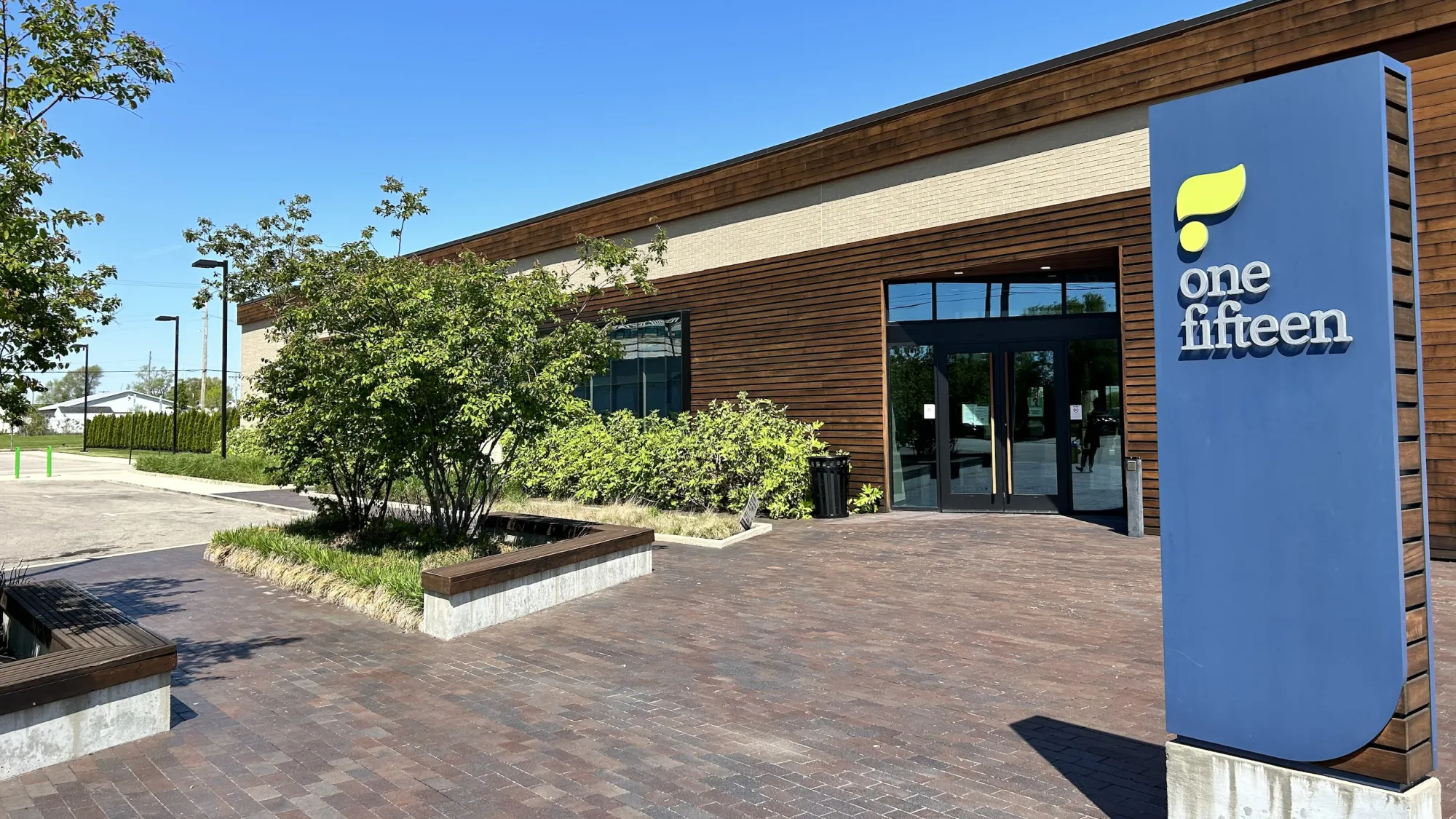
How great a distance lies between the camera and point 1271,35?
37.8 feet

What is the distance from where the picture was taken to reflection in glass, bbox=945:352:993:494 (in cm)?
1549

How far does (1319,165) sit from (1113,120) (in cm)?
1057

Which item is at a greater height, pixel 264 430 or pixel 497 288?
pixel 497 288

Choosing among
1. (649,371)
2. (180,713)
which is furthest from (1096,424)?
(180,713)

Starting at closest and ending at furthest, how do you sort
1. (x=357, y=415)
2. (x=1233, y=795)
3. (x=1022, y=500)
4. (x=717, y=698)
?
(x=1233, y=795) → (x=717, y=698) → (x=357, y=415) → (x=1022, y=500)

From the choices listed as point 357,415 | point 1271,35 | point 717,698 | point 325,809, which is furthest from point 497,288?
point 1271,35

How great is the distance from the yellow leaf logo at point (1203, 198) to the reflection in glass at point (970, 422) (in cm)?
1182

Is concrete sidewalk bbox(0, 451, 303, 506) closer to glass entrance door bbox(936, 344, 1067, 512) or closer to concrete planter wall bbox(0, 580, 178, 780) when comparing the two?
glass entrance door bbox(936, 344, 1067, 512)

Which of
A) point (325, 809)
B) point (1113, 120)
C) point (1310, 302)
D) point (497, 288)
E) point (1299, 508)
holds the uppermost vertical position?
point (1113, 120)

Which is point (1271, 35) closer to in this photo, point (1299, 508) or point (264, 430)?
point (1299, 508)

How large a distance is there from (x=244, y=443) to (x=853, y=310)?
11.7 meters

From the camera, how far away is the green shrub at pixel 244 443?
44.5 feet

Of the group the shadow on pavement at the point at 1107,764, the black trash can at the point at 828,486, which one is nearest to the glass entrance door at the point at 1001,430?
the black trash can at the point at 828,486

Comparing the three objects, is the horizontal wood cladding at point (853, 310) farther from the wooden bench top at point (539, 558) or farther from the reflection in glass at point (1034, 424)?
the wooden bench top at point (539, 558)
